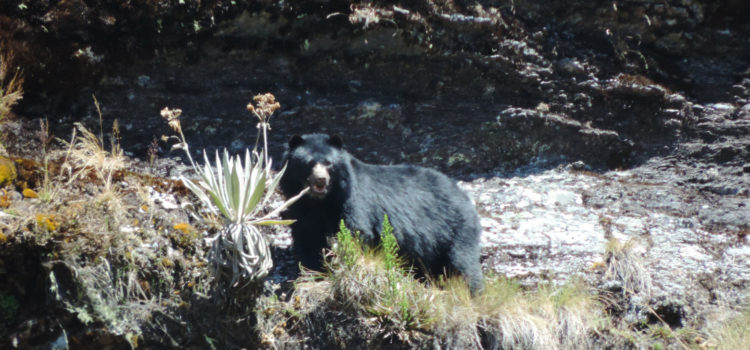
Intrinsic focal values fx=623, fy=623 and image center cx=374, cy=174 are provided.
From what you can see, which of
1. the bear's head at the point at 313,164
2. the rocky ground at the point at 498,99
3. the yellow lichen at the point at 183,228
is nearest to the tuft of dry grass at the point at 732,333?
the rocky ground at the point at 498,99

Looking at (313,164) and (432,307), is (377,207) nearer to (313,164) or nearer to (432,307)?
(313,164)

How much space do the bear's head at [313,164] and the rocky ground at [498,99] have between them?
80cm

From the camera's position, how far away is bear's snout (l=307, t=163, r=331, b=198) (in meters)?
4.92

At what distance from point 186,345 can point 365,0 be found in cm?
430

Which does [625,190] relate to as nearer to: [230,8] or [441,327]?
[441,327]

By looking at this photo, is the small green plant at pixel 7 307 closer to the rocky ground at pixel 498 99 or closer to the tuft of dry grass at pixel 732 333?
the rocky ground at pixel 498 99

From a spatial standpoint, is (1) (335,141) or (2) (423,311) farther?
(1) (335,141)

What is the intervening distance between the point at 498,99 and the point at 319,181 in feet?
11.0

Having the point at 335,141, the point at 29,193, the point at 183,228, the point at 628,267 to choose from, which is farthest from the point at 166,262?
the point at 628,267

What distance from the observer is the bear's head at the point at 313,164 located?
16.3ft

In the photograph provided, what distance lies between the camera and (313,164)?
5059 mm

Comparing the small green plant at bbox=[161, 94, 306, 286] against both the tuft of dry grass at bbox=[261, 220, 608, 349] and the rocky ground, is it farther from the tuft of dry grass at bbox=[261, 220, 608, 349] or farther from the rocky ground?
the rocky ground

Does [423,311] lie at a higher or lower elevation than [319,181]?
lower

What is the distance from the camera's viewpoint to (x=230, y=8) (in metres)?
6.89
